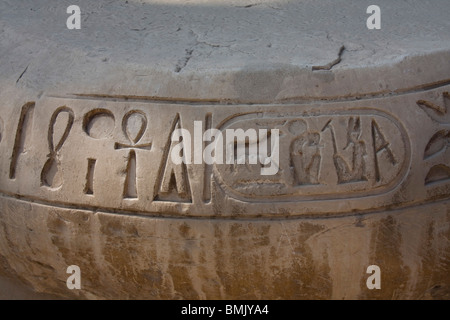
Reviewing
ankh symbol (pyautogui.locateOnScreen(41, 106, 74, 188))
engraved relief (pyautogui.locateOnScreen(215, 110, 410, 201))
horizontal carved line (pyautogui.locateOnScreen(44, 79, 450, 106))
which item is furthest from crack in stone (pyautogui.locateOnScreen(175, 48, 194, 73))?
ankh symbol (pyautogui.locateOnScreen(41, 106, 74, 188))

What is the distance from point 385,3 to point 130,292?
52.9 inches

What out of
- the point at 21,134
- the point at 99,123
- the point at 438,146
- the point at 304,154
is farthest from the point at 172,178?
the point at 438,146

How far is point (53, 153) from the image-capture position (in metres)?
2.14

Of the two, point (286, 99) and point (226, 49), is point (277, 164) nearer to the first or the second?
point (286, 99)

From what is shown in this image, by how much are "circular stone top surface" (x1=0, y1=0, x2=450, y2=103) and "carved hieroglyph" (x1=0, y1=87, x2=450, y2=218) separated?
50 millimetres

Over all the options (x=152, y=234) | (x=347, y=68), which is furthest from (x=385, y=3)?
(x=152, y=234)

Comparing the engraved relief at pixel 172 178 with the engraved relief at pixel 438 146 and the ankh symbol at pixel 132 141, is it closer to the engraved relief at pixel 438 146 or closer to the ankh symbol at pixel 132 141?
the ankh symbol at pixel 132 141

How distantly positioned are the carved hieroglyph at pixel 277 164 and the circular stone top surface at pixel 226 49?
5 cm

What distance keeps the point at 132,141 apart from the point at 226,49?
1.39 feet

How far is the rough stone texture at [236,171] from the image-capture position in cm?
204

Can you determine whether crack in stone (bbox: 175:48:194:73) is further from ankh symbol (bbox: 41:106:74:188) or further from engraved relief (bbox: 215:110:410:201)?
ankh symbol (bbox: 41:106:74:188)

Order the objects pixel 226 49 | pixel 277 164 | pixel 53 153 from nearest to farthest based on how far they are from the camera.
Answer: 1. pixel 277 164
2. pixel 53 153
3. pixel 226 49

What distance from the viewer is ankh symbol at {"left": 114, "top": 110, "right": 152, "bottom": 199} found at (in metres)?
2.06
